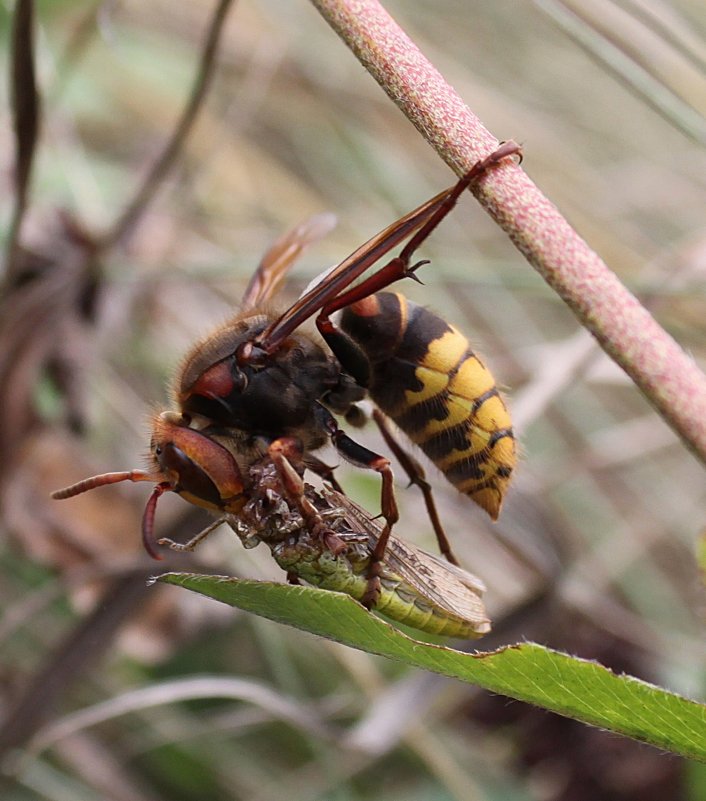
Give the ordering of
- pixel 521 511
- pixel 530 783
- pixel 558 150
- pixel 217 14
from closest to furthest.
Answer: pixel 217 14 < pixel 521 511 < pixel 530 783 < pixel 558 150

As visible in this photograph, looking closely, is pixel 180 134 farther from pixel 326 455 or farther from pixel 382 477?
pixel 382 477

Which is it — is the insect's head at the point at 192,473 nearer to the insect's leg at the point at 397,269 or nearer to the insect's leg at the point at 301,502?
the insect's leg at the point at 301,502

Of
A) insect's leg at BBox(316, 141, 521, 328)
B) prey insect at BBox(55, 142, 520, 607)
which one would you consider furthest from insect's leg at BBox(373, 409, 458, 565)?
insect's leg at BBox(316, 141, 521, 328)

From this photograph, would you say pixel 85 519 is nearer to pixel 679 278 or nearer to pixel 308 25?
pixel 679 278

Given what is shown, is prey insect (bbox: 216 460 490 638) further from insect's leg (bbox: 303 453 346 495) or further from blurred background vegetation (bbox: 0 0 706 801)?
blurred background vegetation (bbox: 0 0 706 801)

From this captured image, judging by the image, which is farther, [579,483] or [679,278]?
[579,483]

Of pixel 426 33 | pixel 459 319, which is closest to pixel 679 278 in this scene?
pixel 459 319

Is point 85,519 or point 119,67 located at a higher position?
point 119,67
